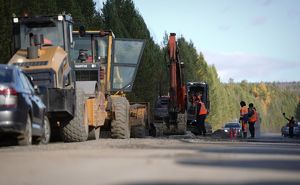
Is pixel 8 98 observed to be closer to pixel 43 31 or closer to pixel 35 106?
pixel 35 106

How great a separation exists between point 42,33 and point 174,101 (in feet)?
47.5

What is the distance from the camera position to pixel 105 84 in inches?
869

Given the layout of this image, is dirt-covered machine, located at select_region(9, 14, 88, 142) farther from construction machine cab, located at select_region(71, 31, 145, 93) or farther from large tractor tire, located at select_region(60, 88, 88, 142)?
construction machine cab, located at select_region(71, 31, 145, 93)

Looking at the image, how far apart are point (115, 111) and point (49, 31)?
14.6 ft

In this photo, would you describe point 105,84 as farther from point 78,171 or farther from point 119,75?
point 78,171

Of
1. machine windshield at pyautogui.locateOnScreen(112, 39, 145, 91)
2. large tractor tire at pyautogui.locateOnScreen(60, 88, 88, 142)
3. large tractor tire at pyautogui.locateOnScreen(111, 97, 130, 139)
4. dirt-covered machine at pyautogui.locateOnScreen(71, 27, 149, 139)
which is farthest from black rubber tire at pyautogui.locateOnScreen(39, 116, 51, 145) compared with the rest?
machine windshield at pyautogui.locateOnScreen(112, 39, 145, 91)

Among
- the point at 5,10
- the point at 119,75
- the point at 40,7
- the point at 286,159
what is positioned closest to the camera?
the point at 286,159

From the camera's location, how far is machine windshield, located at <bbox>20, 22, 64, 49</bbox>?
18344mm

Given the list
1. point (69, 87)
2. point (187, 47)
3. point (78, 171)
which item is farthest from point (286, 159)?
point (187, 47)

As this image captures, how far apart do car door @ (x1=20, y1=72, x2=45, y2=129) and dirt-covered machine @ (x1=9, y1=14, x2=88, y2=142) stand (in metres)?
1.32

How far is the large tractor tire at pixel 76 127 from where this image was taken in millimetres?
17766

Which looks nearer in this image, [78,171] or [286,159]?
[78,171]

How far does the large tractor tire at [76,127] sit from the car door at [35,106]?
2176 mm

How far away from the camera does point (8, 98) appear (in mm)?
13703
